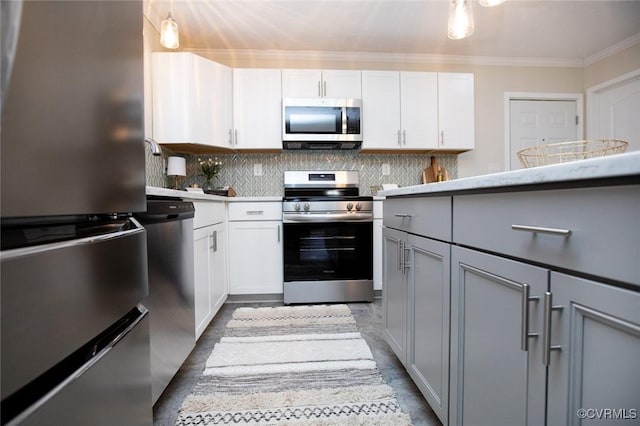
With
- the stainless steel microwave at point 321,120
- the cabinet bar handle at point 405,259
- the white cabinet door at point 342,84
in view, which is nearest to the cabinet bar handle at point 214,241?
the stainless steel microwave at point 321,120

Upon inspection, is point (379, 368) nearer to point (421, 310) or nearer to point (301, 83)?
point (421, 310)

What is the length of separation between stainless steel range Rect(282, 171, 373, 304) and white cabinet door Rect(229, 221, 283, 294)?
10cm

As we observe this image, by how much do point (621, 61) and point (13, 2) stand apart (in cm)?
462

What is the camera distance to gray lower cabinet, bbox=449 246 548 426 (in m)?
0.61

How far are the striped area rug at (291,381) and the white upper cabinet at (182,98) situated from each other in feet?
5.48

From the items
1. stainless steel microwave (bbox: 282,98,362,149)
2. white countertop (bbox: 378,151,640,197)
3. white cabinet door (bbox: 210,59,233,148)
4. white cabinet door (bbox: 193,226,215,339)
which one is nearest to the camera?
white countertop (bbox: 378,151,640,197)

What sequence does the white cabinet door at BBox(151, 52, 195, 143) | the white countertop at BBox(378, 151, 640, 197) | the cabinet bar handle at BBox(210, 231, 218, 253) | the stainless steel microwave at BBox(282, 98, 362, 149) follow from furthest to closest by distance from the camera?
the stainless steel microwave at BBox(282, 98, 362, 149) → the white cabinet door at BBox(151, 52, 195, 143) → the cabinet bar handle at BBox(210, 231, 218, 253) → the white countertop at BBox(378, 151, 640, 197)

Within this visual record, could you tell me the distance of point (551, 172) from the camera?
1.77ft

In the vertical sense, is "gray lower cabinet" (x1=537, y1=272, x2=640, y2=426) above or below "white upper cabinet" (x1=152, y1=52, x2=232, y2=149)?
below

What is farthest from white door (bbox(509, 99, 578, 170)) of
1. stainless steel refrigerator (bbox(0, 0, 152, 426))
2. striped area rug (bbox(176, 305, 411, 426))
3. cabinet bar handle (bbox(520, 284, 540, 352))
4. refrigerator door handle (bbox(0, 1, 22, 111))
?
refrigerator door handle (bbox(0, 1, 22, 111))

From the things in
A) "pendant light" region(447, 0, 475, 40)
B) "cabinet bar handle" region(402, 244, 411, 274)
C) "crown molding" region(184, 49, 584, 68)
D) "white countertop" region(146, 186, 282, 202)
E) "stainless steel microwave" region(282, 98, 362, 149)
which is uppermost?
"crown molding" region(184, 49, 584, 68)

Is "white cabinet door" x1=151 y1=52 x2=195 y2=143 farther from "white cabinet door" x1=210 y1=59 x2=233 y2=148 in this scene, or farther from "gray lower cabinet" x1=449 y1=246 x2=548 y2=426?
"gray lower cabinet" x1=449 y1=246 x2=548 y2=426

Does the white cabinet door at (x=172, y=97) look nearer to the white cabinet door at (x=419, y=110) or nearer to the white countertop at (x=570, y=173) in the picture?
the white cabinet door at (x=419, y=110)

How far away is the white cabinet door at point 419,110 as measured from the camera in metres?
2.94
